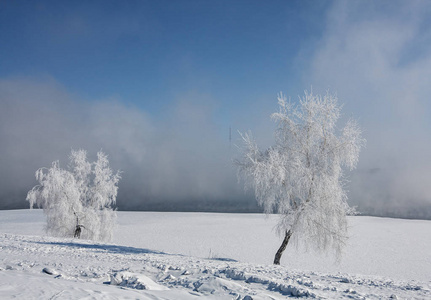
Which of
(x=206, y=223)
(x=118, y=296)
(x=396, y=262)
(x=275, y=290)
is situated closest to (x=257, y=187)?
(x=275, y=290)

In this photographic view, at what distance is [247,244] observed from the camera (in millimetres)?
33031

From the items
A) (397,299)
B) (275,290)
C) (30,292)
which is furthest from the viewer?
(275,290)

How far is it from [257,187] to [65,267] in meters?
9.51

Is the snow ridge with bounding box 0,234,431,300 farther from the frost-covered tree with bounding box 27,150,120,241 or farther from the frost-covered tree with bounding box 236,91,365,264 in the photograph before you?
the frost-covered tree with bounding box 27,150,120,241

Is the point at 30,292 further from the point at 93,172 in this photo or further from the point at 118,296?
the point at 93,172

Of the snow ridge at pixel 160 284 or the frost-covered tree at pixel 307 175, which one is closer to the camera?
the snow ridge at pixel 160 284

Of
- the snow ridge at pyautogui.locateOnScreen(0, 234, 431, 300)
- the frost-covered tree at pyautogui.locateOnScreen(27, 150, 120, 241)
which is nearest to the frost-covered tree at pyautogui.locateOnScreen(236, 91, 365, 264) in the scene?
the snow ridge at pyautogui.locateOnScreen(0, 234, 431, 300)

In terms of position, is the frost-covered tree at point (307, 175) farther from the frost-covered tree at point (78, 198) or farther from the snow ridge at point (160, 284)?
the frost-covered tree at point (78, 198)

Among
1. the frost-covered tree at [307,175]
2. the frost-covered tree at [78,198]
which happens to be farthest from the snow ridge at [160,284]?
the frost-covered tree at [78,198]

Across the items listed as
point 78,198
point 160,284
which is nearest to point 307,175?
point 160,284

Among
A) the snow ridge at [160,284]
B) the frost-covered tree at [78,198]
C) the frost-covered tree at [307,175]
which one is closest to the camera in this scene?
the snow ridge at [160,284]

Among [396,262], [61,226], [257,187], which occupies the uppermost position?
[257,187]

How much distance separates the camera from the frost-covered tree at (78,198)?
77.5 feet

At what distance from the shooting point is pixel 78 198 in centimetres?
2430
